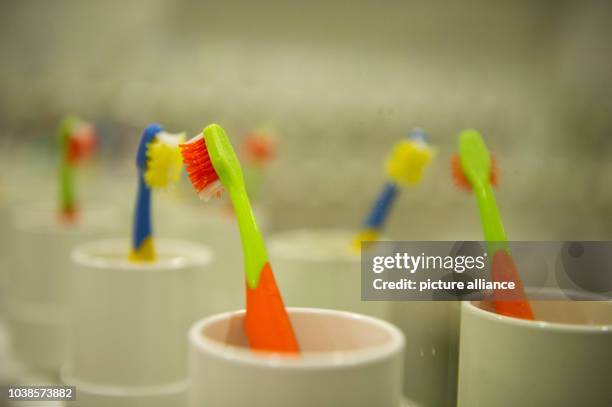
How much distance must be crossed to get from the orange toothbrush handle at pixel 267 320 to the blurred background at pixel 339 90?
127 mm

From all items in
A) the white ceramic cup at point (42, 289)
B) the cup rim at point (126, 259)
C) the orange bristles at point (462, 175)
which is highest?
the orange bristles at point (462, 175)

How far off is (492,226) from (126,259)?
223 mm

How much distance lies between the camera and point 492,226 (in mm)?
303

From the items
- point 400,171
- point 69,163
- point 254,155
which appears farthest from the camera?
point 254,155

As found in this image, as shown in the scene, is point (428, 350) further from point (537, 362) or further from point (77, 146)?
point (77, 146)

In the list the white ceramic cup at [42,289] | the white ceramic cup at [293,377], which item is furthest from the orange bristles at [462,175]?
the white ceramic cup at [42,289]

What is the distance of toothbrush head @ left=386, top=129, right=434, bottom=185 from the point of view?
409 millimetres

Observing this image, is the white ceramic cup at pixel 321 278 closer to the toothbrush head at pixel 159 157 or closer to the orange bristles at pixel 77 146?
the toothbrush head at pixel 159 157

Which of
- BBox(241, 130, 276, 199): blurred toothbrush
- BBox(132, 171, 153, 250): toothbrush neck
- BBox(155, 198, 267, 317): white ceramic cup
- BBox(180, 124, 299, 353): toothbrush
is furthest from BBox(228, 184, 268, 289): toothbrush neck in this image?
BBox(241, 130, 276, 199): blurred toothbrush

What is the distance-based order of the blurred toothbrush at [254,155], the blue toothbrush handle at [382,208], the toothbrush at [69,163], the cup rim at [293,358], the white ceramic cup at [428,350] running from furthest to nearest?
1. the blurred toothbrush at [254,155]
2. the toothbrush at [69,163]
3. the blue toothbrush handle at [382,208]
4. the white ceramic cup at [428,350]
5. the cup rim at [293,358]

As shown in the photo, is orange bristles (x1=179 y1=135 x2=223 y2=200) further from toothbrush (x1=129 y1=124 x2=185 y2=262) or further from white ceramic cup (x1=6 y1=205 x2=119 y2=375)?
white ceramic cup (x1=6 y1=205 x2=119 y2=375)

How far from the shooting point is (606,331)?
0.83ft

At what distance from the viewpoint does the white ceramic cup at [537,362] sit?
0.83 ft

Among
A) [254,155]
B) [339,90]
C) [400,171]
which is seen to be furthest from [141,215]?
[339,90]
